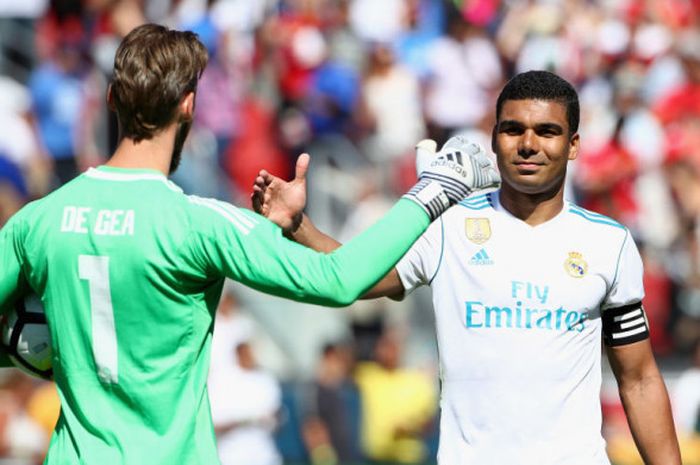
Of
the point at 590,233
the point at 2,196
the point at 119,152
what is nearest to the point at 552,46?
the point at 2,196

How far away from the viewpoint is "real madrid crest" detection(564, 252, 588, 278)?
442cm

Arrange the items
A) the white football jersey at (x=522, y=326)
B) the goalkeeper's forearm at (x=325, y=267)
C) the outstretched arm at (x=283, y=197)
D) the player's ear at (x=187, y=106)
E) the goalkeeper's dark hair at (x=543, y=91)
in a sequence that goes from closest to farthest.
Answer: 1. the goalkeeper's forearm at (x=325, y=267)
2. the player's ear at (x=187, y=106)
3. the outstretched arm at (x=283, y=197)
4. the white football jersey at (x=522, y=326)
5. the goalkeeper's dark hair at (x=543, y=91)

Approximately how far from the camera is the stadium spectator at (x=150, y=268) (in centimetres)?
334

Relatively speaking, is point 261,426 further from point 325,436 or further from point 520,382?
point 520,382

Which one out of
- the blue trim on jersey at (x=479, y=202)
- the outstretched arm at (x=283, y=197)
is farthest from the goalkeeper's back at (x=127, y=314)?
the blue trim on jersey at (x=479, y=202)

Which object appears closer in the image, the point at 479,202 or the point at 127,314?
the point at 127,314

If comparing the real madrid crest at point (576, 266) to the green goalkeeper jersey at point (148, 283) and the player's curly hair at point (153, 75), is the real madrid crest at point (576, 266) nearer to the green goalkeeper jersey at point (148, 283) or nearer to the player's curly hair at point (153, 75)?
the green goalkeeper jersey at point (148, 283)

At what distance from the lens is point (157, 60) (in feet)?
11.1

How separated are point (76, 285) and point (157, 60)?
2.15 ft

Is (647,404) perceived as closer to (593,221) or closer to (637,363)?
(637,363)

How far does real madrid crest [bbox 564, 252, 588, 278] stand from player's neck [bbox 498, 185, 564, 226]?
0.64ft

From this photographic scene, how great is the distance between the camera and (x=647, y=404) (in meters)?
4.52

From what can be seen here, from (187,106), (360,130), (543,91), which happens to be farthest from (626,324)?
(360,130)

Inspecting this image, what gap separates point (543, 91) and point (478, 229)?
1.82ft
